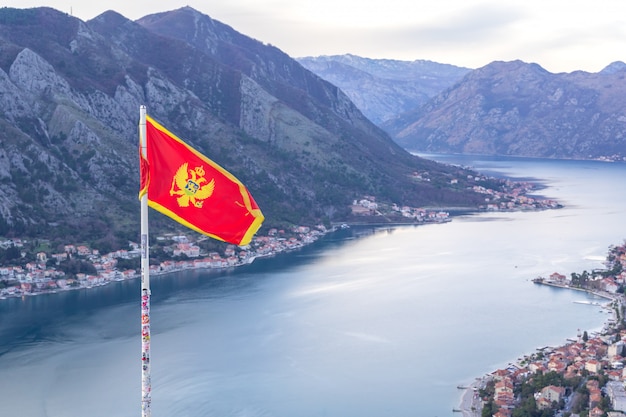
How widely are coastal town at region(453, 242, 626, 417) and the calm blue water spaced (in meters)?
1.59

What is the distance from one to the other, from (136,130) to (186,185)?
9039 centimetres

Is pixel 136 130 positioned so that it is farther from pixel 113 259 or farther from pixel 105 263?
pixel 105 263

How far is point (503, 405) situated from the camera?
39.4 m

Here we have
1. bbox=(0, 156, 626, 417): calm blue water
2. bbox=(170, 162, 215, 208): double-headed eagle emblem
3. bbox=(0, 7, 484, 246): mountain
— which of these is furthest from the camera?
bbox=(0, 7, 484, 246): mountain

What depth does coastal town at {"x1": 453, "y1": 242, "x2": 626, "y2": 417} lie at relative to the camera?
3794 cm

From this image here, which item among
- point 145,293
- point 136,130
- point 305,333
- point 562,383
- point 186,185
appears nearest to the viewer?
point 145,293

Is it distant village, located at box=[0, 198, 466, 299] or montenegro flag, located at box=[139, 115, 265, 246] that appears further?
distant village, located at box=[0, 198, 466, 299]

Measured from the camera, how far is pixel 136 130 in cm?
10056

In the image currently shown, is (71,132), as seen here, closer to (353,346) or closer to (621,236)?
(353,346)

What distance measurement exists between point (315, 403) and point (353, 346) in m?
10.7

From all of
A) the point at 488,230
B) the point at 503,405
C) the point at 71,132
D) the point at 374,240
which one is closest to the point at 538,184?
the point at 488,230

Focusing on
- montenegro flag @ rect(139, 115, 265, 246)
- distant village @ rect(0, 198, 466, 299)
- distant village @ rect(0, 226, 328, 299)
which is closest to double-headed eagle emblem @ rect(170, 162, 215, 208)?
montenegro flag @ rect(139, 115, 265, 246)

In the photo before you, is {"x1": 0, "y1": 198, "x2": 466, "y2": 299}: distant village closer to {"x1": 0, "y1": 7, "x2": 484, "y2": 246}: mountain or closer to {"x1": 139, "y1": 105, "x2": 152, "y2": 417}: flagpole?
{"x1": 0, "y1": 7, "x2": 484, "y2": 246}: mountain

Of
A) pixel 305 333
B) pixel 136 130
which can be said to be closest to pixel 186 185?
pixel 305 333
